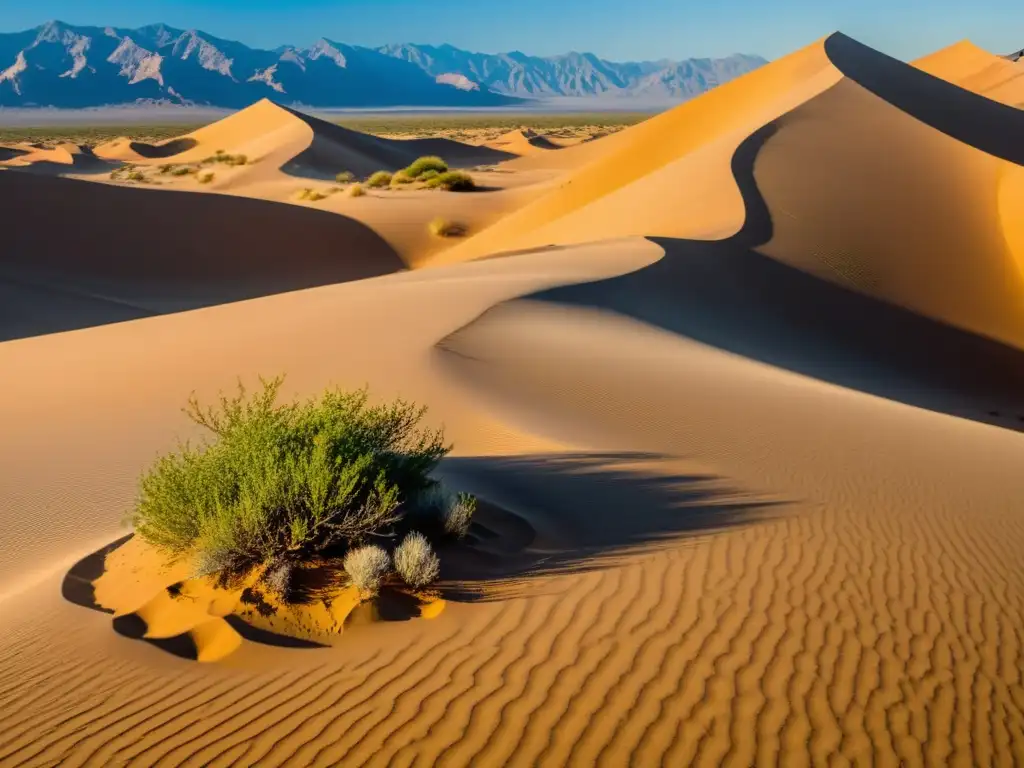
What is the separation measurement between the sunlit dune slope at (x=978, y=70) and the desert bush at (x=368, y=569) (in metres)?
62.2

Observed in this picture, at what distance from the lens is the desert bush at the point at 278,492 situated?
566 cm

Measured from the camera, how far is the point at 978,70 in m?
76.7

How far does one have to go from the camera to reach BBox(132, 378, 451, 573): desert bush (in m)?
5.66

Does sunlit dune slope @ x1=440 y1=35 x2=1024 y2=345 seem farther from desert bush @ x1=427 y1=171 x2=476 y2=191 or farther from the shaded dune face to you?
desert bush @ x1=427 y1=171 x2=476 y2=191

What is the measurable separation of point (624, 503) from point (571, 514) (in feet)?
1.52

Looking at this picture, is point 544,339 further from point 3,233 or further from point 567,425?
point 3,233

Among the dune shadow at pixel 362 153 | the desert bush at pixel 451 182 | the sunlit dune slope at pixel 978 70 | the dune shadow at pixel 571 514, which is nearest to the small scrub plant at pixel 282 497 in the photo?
the dune shadow at pixel 571 514

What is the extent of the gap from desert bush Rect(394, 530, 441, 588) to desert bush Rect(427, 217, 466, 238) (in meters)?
29.2

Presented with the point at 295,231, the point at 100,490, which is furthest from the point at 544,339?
the point at 295,231

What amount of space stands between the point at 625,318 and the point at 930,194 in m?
14.7

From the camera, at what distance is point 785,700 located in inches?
175

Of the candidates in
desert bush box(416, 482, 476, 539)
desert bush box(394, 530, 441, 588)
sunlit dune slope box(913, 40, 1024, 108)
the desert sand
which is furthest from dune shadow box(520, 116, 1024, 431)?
sunlit dune slope box(913, 40, 1024, 108)

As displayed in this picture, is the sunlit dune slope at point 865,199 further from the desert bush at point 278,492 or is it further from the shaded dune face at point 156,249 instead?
the desert bush at point 278,492

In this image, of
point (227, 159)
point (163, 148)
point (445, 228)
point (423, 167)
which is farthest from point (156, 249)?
point (163, 148)
